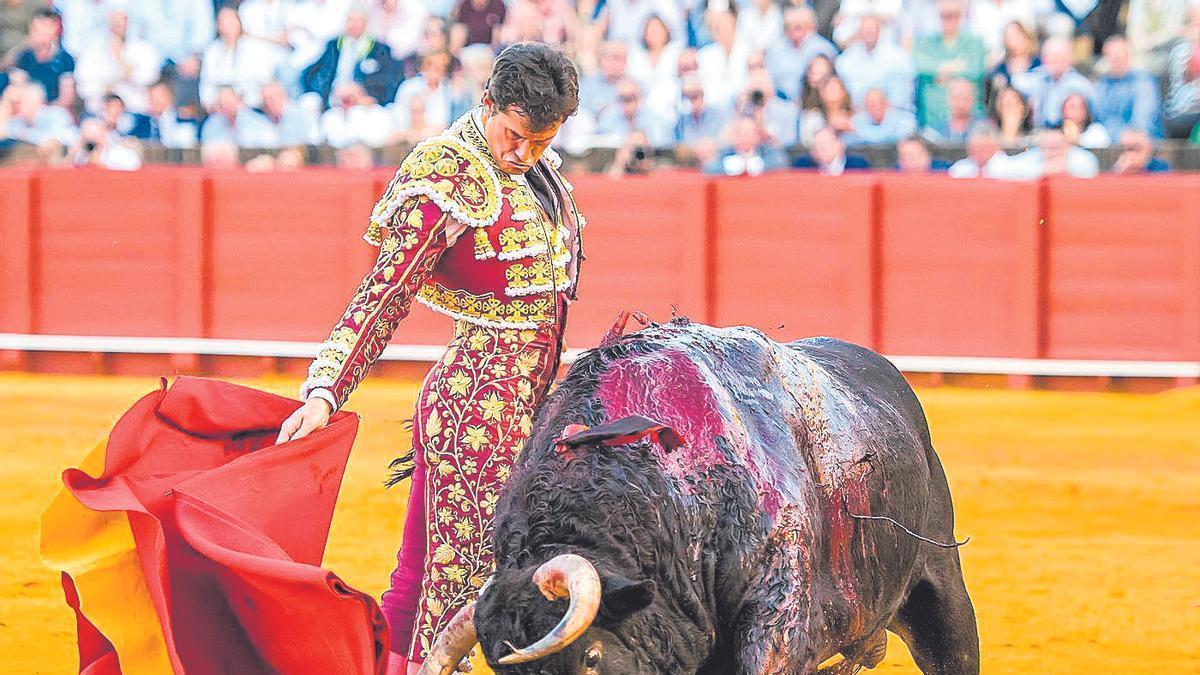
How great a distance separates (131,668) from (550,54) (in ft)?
3.63

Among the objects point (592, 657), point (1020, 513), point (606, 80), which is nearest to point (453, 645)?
point (592, 657)

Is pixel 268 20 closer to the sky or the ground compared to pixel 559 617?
closer to the sky

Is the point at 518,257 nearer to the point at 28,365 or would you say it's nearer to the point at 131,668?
the point at 131,668

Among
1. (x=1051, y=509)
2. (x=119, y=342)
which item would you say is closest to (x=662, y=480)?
(x=1051, y=509)

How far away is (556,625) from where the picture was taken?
6.93ft

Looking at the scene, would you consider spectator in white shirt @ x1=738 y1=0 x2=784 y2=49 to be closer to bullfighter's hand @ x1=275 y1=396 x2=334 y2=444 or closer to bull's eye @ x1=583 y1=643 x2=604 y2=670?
bullfighter's hand @ x1=275 y1=396 x2=334 y2=444

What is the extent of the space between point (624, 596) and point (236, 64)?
28.2 feet

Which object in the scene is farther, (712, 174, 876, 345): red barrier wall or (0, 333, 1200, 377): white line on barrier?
(712, 174, 876, 345): red barrier wall

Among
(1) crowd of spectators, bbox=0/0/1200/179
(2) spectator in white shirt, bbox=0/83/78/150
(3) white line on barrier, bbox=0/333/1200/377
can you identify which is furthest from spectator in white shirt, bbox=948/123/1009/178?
(2) spectator in white shirt, bbox=0/83/78/150

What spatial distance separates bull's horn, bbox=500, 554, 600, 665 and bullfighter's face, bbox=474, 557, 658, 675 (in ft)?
0.05

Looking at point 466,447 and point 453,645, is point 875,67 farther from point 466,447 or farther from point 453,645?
point 453,645

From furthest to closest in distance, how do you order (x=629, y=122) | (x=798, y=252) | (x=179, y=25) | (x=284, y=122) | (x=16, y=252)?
(x=179, y=25), (x=284, y=122), (x=16, y=252), (x=629, y=122), (x=798, y=252)

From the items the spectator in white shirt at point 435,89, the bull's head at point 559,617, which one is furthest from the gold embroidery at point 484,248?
the spectator in white shirt at point 435,89

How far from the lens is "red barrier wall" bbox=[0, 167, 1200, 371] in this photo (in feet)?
28.8
